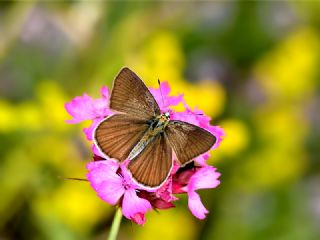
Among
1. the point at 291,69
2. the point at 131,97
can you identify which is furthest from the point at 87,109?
the point at 291,69

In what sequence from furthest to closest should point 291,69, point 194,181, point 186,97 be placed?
point 291,69 → point 186,97 → point 194,181

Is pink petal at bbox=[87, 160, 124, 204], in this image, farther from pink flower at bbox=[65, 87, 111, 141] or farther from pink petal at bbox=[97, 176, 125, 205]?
pink flower at bbox=[65, 87, 111, 141]

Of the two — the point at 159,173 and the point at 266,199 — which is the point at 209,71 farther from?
the point at 159,173

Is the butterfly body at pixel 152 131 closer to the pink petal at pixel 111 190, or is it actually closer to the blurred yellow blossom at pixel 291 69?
the pink petal at pixel 111 190

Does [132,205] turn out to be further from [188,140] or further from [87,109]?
[87,109]

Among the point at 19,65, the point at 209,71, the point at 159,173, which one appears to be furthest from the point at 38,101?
the point at 159,173

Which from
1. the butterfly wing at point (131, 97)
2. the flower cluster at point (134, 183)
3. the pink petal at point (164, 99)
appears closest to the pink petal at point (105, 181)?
the flower cluster at point (134, 183)

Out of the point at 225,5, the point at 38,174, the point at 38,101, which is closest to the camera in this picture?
the point at 38,174
